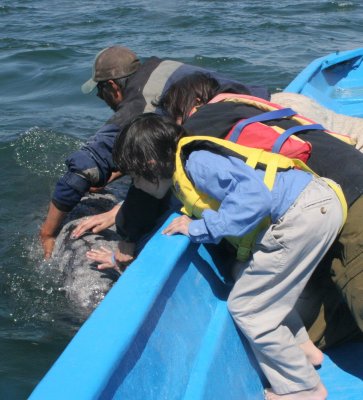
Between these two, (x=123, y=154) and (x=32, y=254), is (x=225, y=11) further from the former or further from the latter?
(x=123, y=154)

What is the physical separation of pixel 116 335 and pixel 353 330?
1.41 m

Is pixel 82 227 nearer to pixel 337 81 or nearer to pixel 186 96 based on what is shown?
pixel 186 96

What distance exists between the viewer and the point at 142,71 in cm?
375

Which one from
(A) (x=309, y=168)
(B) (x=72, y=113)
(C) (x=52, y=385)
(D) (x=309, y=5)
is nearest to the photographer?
(C) (x=52, y=385)

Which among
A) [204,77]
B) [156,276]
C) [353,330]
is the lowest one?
[353,330]

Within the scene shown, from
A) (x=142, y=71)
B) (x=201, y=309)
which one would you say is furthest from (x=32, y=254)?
(x=201, y=309)

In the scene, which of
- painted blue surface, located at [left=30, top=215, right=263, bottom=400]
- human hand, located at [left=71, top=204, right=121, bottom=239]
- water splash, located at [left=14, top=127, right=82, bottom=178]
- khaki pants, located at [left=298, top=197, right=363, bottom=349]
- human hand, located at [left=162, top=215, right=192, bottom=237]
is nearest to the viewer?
painted blue surface, located at [left=30, top=215, right=263, bottom=400]

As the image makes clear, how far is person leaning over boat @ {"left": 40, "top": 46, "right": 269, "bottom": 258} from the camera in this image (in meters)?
3.59

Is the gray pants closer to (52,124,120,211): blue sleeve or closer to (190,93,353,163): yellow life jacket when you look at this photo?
(190,93,353,163): yellow life jacket

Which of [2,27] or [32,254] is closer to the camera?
[32,254]

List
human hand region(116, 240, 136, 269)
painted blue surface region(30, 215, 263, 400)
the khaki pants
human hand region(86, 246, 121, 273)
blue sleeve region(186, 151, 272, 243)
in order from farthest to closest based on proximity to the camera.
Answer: human hand region(86, 246, 121, 273) < human hand region(116, 240, 136, 269) < the khaki pants < blue sleeve region(186, 151, 272, 243) < painted blue surface region(30, 215, 263, 400)

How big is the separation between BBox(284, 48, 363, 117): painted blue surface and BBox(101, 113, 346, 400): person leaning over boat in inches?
137

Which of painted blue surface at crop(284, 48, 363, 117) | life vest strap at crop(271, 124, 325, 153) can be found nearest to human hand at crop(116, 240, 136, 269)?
life vest strap at crop(271, 124, 325, 153)

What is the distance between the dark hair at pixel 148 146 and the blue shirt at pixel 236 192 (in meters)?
0.12
